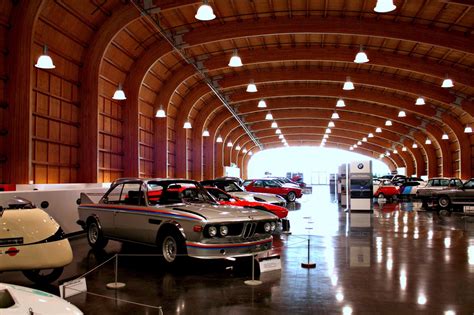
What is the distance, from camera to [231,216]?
8102 millimetres

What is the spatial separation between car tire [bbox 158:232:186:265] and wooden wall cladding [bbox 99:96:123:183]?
14.1 meters

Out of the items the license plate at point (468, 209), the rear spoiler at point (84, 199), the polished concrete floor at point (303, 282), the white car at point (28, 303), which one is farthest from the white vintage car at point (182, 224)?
the license plate at point (468, 209)

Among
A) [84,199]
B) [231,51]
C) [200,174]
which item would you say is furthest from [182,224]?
[200,174]

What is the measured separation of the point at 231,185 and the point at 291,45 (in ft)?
34.0

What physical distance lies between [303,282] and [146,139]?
21.5m

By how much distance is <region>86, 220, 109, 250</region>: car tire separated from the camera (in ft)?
33.0

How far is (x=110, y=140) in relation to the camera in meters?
22.7

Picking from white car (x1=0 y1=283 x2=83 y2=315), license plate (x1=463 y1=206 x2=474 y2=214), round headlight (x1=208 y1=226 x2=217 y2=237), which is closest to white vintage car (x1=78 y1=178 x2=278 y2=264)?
round headlight (x1=208 y1=226 x2=217 y2=237)

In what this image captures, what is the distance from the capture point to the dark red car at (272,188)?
91.4 feet

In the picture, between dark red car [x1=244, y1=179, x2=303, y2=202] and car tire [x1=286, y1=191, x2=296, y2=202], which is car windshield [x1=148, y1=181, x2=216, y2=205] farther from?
car tire [x1=286, y1=191, x2=296, y2=202]

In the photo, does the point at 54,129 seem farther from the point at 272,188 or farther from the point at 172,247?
the point at 272,188

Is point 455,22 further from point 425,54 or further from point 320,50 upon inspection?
point 320,50

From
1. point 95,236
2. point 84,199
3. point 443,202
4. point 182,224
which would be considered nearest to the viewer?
point 182,224

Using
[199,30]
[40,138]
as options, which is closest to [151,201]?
[40,138]
